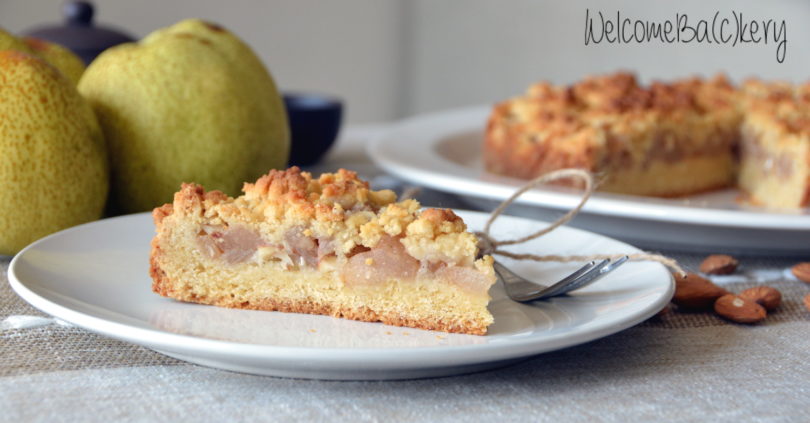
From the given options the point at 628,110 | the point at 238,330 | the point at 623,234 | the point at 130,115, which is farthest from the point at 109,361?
the point at 628,110

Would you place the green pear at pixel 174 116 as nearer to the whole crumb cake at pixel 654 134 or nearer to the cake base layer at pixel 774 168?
the whole crumb cake at pixel 654 134

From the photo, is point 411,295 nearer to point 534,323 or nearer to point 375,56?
point 534,323

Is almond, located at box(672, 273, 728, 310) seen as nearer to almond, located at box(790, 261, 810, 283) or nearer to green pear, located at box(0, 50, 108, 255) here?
almond, located at box(790, 261, 810, 283)

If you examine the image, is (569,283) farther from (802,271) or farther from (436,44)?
(436,44)

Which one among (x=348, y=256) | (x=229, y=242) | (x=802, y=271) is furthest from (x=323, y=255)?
(x=802, y=271)

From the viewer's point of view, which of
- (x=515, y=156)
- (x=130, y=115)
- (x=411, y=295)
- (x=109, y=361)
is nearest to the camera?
(x=109, y=361)
